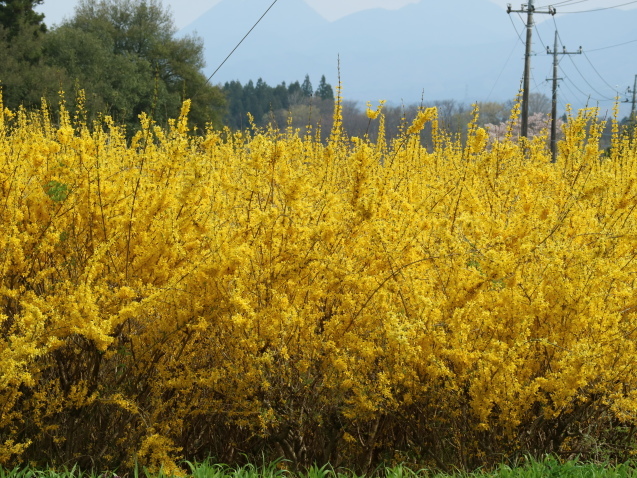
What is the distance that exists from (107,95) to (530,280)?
26.0 metres

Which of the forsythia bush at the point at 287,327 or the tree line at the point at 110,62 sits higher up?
the tree line at the point at 110,62

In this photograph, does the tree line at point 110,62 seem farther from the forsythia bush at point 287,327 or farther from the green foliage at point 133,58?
the forsythia bush at point 287,327

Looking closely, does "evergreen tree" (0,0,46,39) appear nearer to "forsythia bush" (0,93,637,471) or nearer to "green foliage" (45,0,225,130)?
"green foliage" (45,0,225,130)

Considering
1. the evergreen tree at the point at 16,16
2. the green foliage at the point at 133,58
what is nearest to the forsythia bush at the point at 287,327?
the green foliage at the point at 133,58

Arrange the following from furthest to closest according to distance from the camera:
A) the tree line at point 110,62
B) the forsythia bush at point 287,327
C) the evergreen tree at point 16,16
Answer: the evergreen tree at point 16,16, the tree line at point 110,62, the forsythia bush at point 287,327

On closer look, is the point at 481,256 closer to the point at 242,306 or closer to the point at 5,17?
the point at 242,306

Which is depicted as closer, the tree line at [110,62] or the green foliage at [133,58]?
the tree line at [110,62]

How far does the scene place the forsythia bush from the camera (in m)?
3.43

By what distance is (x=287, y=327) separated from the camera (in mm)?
3604

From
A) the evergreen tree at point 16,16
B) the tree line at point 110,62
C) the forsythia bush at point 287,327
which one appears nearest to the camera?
the forsythia bush at point 287,327

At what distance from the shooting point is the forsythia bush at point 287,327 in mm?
3434

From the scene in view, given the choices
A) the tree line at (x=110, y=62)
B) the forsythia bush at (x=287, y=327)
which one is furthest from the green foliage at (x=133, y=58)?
the forsythia bush at (x=287, y=327)

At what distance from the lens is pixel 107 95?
2700 cm

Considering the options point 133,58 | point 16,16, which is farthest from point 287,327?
point 133,58
